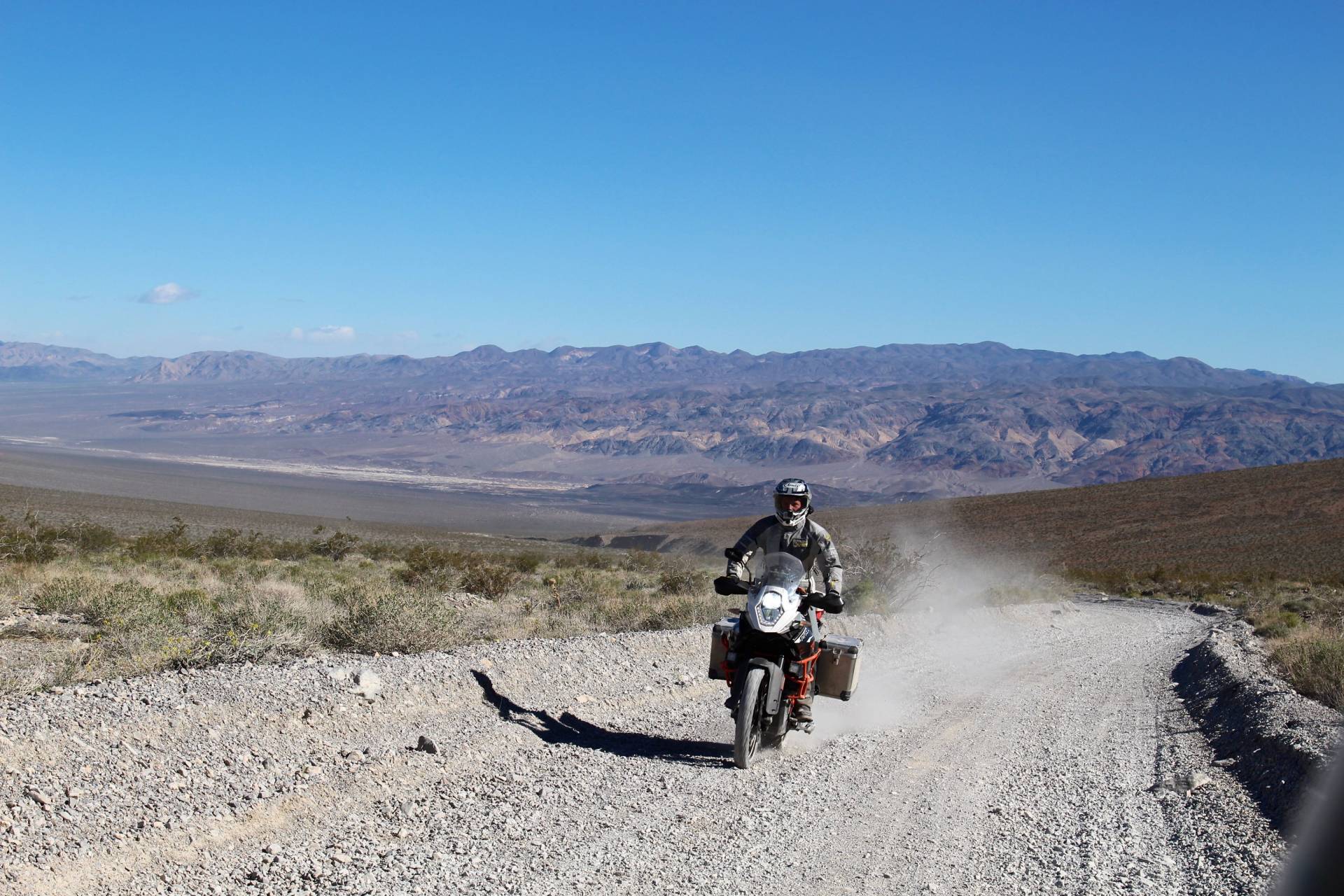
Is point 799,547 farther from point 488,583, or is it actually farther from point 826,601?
point 488,583

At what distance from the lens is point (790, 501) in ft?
25.1

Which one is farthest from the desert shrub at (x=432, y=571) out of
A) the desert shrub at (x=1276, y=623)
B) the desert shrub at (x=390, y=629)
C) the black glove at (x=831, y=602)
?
the desert shrub at (x=1276, y=623)

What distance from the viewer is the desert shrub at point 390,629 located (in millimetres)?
9258

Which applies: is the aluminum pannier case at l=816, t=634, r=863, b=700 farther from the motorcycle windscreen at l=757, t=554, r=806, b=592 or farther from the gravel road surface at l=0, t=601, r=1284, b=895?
the motorcycle windscreen at l=757, t=554, r=806, b=592

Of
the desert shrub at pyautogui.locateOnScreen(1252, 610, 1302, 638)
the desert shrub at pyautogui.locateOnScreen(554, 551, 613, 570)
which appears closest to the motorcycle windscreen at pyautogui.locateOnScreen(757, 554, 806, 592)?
the desert shrub at pyautogui.locateOnScreen(1252, 610, 1302, 638)

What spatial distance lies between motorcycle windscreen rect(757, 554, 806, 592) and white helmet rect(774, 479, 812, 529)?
1.07ft

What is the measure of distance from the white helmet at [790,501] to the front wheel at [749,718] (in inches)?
44.0

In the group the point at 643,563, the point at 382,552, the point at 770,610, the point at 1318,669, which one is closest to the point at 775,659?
the point at 770,610

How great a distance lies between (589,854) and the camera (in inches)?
207

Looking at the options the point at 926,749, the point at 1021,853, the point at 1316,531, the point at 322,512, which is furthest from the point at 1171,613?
the point at 322,512

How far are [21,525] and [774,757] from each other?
74.1ft

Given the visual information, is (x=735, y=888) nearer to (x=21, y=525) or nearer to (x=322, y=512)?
(x=21, y=525)

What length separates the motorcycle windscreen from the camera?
7363 mm

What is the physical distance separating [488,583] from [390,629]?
9.37m
